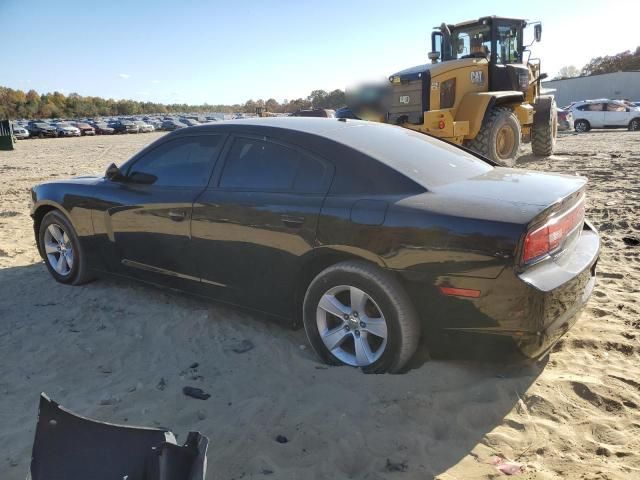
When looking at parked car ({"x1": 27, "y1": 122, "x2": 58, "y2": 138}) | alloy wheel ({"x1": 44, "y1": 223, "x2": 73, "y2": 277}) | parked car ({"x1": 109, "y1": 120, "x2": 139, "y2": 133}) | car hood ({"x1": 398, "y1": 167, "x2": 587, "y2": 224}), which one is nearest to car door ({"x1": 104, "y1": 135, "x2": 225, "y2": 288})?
alloy wheel ({"x1": 44, "y1": 223, "x2": 73, "y2": 277})

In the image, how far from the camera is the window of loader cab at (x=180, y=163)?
3902 mm

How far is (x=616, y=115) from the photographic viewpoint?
2484cm

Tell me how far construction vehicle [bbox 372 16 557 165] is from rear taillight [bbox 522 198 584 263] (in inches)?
275

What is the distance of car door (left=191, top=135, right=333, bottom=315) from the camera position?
3.30m

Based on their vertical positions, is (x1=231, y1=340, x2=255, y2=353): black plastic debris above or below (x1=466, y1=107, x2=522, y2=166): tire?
below

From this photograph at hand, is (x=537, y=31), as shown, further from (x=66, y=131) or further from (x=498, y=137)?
(x=66, y=131)

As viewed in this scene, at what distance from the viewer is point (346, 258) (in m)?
3.14

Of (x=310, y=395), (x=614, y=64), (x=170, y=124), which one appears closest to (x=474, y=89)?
(x=310, y=395)

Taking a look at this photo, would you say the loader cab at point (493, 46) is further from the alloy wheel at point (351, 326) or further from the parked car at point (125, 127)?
the parked car at point (125, 127)

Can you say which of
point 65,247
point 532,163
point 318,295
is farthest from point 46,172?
point 318,295

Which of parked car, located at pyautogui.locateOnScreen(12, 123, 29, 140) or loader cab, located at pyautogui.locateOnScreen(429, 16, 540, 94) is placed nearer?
loader cab, located at pyautogui.locateOnScreen(429, 16, 540, 94)

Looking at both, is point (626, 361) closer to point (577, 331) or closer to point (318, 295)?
point (577, 331)

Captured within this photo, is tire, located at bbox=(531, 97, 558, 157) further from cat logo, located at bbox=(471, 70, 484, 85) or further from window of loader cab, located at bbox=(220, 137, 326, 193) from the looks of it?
window of loader cab, located at bbox=(220, 137, 326, 193)

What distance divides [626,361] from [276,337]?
87.0 inches
